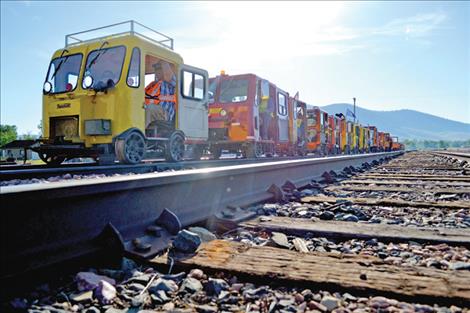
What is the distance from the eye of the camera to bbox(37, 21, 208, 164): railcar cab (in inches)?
279

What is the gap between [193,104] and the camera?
30.3ft

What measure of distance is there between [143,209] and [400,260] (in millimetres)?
1406

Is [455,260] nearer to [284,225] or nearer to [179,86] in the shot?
[284,225]

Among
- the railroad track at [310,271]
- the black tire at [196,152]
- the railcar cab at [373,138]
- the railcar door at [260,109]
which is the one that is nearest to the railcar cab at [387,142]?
the railcar cab at [373,138]

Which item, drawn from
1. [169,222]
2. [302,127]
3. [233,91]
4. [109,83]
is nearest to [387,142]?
[302,127]

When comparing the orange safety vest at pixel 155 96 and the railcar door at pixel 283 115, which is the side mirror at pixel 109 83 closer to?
the orange safety vest at pixel 155 96

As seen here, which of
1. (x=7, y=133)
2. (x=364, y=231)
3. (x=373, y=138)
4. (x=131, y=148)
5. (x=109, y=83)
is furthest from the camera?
(x=7, y=133)

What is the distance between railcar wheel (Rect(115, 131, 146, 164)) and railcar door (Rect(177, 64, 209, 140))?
1.49 meters

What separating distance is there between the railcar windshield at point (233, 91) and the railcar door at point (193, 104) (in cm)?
208

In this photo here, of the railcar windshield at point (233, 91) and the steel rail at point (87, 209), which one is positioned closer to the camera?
the steel rail at point (87, 209)

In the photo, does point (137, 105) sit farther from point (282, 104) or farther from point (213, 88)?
point (282, 104)

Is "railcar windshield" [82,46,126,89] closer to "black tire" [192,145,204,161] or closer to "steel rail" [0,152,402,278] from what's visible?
"black tire" [192,145,204,161]

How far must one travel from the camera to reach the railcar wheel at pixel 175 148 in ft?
27.5

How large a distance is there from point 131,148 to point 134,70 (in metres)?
1.74
